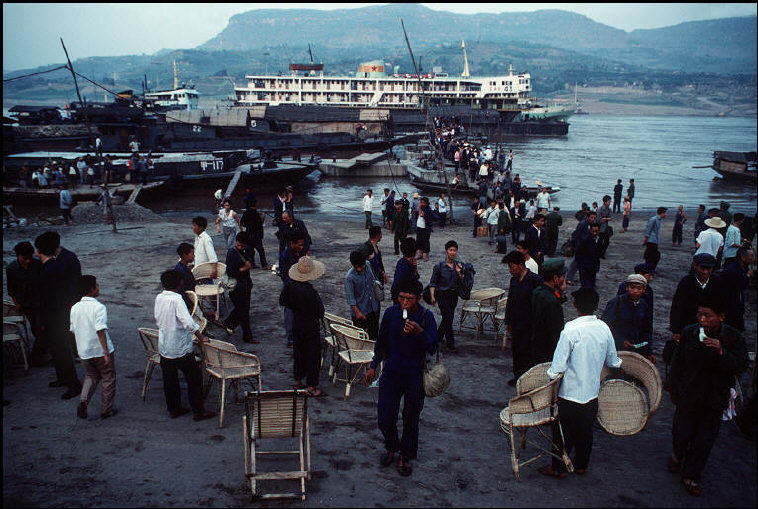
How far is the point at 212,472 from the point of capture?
11.7 feet

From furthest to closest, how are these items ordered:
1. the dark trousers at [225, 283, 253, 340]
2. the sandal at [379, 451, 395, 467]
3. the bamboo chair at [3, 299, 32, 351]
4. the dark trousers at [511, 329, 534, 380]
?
the dark trousers at [225, 283, 253, 340]
the bamboo chair at [3, 299, 32, 351]
the dark trousers at [511, 329, 534, 380]
the sandal at [379, 451, 395, 467]

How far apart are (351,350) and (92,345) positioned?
94.1 inches

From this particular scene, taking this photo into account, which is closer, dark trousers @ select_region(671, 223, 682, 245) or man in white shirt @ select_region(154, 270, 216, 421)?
man in white shirt @ select_region(154, 270, 216, 421)

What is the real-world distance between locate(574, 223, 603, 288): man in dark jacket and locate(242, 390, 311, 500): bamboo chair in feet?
21.0

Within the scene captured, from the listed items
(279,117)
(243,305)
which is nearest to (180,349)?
(243,305)

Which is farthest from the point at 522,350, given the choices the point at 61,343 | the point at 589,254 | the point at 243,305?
the point at 61,343

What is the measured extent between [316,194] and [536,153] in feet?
94.1

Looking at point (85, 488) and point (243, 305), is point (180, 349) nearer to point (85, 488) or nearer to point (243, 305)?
point (85, 488)

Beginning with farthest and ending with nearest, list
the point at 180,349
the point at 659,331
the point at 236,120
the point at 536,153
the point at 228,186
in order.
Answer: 1. the point at 536,153
2. the point at 236,120
3. the point at 228,186
4. the point at 659,331
5. the point at 180,349

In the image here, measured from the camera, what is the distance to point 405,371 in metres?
3.61

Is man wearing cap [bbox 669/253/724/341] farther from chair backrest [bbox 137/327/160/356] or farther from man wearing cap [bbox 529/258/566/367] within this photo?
chair backrest [bbox 137/327/160/356]

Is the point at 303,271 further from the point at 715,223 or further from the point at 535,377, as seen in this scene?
the point at 715,223

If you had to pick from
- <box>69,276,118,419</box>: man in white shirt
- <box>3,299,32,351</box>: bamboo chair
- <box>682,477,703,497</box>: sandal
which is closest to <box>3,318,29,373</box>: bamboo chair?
<box>3,299,32,351</box>: bamboo chair

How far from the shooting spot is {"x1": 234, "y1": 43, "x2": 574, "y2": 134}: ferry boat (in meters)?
65.9
